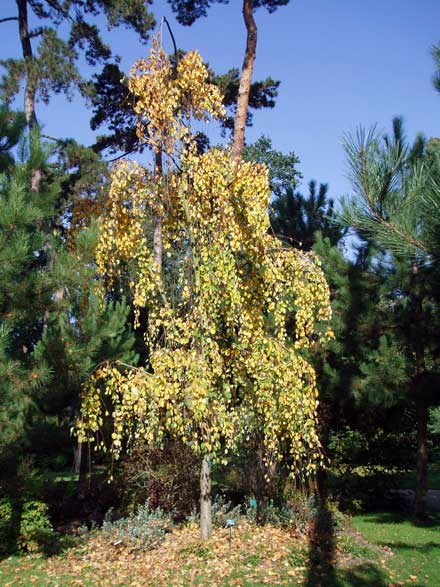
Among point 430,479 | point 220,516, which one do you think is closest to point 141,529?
point 220,516

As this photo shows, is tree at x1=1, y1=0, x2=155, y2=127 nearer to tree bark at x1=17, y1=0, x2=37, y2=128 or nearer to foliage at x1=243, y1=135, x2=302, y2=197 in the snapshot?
tree bark at x1=17, y1=0, x2=37, y2=128

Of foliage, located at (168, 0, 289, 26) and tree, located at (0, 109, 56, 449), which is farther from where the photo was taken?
foliage, located at (168, 0, 289, 26)

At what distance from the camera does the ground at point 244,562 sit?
4.78m

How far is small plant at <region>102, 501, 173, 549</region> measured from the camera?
18.6 feet

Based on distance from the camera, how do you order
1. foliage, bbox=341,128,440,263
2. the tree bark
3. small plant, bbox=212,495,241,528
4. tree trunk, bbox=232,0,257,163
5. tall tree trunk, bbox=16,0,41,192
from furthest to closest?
the tree bark < tall tree trunk, bbox=16,0,41,192 < tree trunk, bbox=232,0,257,163 < small plant, bbox=212,495,241,528 < foliage, bbox=341,128,440,263

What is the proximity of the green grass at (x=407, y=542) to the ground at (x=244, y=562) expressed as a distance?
0.04ft

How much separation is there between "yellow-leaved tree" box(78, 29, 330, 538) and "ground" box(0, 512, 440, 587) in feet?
1.65

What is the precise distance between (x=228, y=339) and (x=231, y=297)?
3.23 ft

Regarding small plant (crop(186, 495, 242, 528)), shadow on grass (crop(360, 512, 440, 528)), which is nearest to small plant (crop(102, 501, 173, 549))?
small plant (crop(186, 495, 242, 528))

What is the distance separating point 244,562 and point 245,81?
5895 millimetres

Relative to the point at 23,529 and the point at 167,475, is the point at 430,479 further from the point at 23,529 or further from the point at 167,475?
the point at 23,529

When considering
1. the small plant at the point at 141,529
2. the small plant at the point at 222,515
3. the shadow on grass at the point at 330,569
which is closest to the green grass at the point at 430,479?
the shadow on grass at the point at 330,569

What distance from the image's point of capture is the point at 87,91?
30.3 feet

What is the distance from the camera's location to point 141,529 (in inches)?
228
